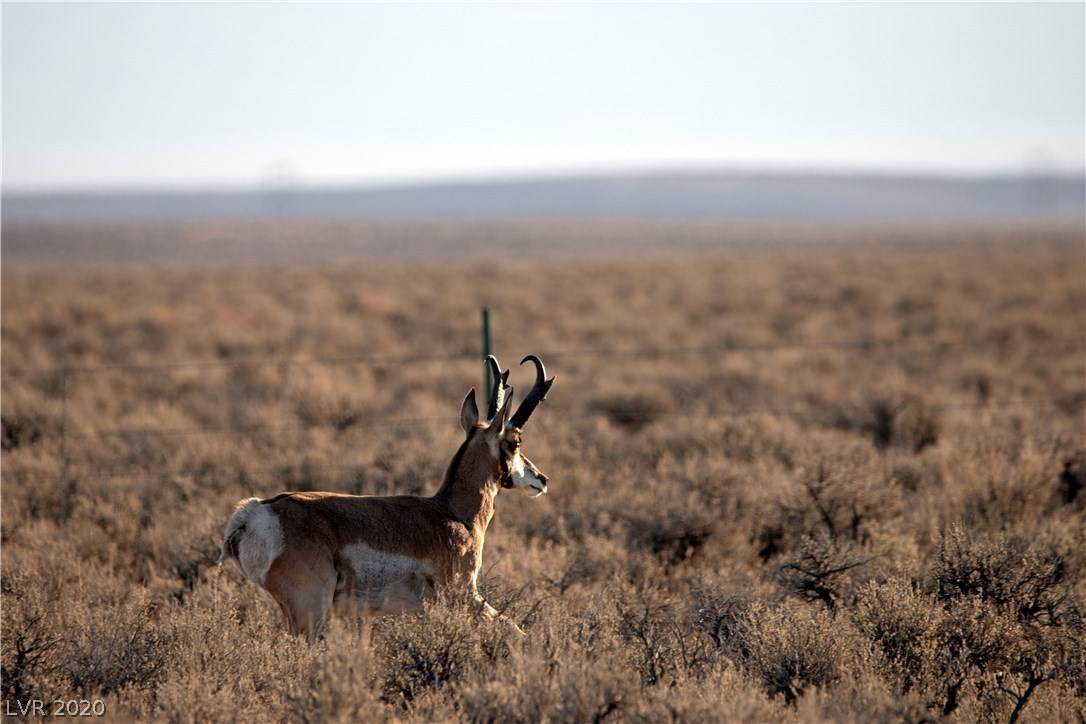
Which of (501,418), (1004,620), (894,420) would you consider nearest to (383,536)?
(501,418)

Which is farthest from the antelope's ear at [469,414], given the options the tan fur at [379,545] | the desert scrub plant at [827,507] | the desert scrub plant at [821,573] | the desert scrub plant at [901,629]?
the desert scrub plant at [827,507]

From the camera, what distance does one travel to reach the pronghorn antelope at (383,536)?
5656 millimetres

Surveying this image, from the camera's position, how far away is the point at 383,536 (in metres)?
6.04

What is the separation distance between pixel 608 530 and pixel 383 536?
10.8 feet

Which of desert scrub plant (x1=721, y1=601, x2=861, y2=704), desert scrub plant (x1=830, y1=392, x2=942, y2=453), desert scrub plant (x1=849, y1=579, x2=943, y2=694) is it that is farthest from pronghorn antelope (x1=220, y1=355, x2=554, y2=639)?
desert scrub plant (x1=830, y1=392, x2=942, y2=453)

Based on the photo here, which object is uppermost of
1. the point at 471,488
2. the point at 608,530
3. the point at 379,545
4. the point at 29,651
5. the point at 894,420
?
the point at 471,488

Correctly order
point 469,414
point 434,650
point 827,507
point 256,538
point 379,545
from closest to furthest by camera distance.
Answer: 1. point 434,650
2. point 256,538
3. point 379,545
4. point 469,414
5. point 827,507

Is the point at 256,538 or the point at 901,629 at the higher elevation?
the point at 256,538

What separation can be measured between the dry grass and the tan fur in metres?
0.29

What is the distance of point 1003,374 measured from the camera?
16.6 metres

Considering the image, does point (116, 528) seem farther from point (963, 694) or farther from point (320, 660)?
point (963, 694)

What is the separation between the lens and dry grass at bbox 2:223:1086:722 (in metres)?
5.27

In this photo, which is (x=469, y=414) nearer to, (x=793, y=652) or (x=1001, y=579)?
(x=793, y=652)

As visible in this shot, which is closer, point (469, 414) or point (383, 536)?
point (383, 536)
